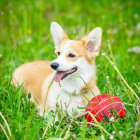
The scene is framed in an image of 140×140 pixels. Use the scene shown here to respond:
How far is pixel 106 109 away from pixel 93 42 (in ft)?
3.53

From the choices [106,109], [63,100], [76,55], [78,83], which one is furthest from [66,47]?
[106,109]

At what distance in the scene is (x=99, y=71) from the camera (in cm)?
368

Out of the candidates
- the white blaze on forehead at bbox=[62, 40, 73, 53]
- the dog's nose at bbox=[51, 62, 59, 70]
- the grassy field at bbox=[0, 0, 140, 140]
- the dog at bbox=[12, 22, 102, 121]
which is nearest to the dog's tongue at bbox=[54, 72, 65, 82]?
the dog at bbox=[12, 22, 102, 121]

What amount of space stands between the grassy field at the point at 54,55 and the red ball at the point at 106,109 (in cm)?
7

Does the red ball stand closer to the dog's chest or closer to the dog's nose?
the dog's chest

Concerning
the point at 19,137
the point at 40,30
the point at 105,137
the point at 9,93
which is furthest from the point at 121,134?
the point at 40,30

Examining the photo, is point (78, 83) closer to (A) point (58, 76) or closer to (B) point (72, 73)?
(B) point (72, 73)

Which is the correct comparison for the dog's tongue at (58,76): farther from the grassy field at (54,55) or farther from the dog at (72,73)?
the grassy field at (54,55)

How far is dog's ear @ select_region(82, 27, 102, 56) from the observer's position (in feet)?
10.0

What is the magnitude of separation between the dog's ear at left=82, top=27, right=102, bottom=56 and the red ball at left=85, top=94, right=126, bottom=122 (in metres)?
0.83

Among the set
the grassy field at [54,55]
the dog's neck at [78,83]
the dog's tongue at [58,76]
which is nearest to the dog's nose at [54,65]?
the dog's tongue at [58,76]

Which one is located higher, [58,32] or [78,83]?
[58,32]

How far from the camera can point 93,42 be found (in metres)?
3.16

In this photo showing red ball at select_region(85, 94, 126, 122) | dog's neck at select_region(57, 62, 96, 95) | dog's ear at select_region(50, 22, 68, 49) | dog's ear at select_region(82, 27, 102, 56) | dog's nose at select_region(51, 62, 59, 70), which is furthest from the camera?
dog's ear at select_region(50, 22, 68, 49)
